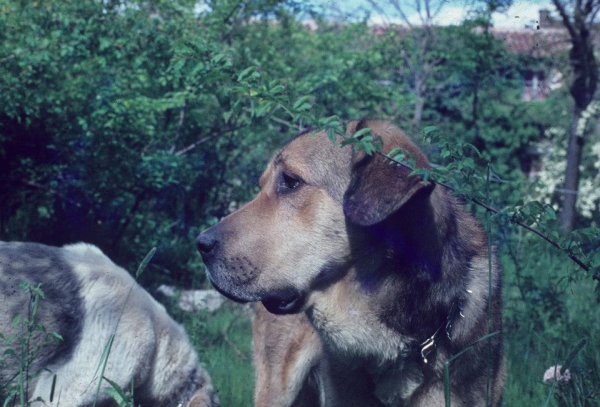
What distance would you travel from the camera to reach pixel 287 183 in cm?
305

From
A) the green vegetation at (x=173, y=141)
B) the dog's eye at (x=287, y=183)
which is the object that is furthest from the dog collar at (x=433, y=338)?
the green vegetation at (x=173, y=141)

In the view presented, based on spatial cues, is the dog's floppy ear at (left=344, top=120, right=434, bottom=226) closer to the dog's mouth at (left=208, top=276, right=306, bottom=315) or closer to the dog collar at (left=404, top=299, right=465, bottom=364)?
the dog's mouth at (left=208, top=276, right=306, bottom=315)

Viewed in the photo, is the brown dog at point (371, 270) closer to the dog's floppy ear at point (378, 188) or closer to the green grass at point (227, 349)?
the dog's floppy ear at point (378, 188)

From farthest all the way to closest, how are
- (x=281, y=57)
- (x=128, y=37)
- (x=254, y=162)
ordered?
(x=254, y=162) → (x=281, y=57) → (x=128, y=37)

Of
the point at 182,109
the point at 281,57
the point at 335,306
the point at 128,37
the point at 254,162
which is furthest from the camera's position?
the point at 254,162

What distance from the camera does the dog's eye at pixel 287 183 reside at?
9.91 feet

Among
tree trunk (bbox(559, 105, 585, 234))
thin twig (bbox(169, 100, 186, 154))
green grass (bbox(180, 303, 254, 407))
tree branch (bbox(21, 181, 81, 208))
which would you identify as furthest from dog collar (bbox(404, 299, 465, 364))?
tree trunk (bbox(559, 105, 585, 234))

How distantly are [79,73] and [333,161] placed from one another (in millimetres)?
4372

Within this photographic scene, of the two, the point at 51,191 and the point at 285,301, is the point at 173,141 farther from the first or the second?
the point at 285,301

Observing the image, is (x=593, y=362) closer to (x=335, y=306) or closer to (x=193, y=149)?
(x=335, y=306)

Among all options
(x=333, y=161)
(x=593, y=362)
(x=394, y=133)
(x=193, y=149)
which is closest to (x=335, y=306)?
(x=333, y=161)

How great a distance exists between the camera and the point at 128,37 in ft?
21.4

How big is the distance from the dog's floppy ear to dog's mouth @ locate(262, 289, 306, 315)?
44 cm

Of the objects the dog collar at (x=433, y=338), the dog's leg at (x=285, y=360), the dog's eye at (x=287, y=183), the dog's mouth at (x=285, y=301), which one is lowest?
the dog's leg at (x=285, y=360)
